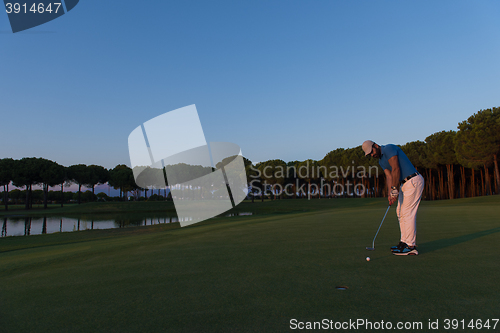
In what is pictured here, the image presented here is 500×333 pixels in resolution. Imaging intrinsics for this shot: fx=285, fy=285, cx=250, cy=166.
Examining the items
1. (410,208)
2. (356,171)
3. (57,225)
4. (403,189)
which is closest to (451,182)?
A: (356,171)

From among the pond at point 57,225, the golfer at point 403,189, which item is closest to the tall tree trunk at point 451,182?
the pond at point 57,225

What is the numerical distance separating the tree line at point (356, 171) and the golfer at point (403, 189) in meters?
38.4

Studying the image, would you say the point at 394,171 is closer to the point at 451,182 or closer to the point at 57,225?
the point at 57,225

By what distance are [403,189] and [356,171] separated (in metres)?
59.9

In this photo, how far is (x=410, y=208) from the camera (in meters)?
5.39

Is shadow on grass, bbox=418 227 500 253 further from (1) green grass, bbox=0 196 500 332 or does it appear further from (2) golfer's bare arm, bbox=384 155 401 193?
(2) golfer's bare arm, bbox=384 155 401 193

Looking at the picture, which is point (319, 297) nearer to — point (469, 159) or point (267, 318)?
point (267, 318)

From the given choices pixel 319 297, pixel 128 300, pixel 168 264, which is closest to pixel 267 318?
pixel 319 297

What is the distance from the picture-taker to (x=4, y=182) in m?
53.5

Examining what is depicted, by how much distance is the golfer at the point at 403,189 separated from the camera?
5344mm

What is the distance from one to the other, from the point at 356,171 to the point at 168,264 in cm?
6192

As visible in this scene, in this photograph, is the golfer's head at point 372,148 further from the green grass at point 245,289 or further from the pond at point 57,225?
the pond at point 57,225

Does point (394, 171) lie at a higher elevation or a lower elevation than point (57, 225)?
higher

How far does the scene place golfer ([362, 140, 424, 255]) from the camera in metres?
5.34
